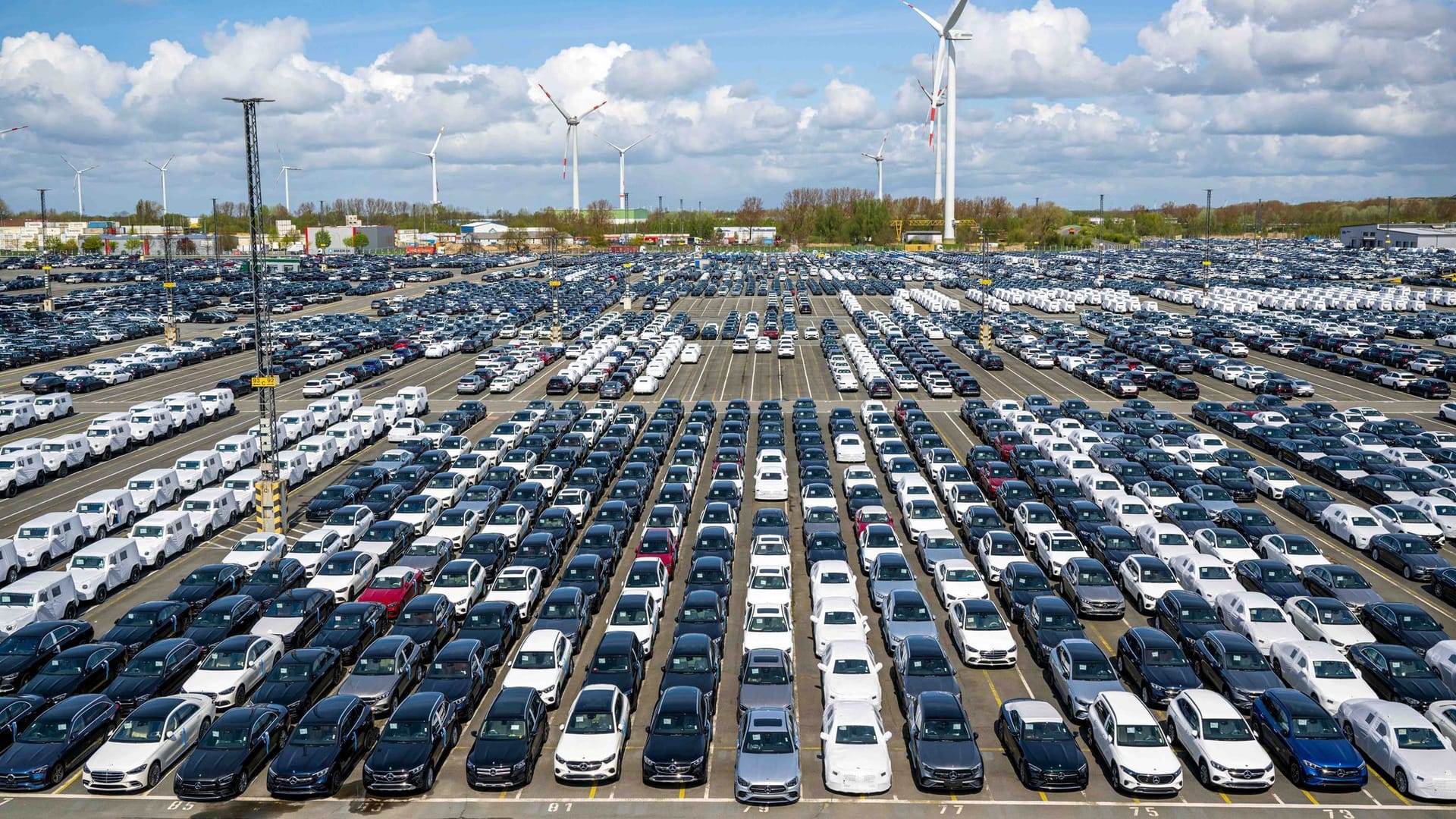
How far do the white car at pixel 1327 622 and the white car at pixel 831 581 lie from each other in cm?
953

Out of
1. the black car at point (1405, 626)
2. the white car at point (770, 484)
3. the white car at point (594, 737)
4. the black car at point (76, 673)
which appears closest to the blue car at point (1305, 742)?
the black car at point (1405, 626)

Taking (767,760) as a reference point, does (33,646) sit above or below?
above

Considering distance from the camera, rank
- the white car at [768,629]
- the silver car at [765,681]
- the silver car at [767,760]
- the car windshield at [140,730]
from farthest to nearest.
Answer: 1. the white car at [768,629]
2. the silver car at [765,681]
3. the car windshield at [140,730]
4. the silver car at [767,760]

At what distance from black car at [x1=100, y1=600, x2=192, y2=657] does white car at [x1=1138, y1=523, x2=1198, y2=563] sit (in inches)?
947

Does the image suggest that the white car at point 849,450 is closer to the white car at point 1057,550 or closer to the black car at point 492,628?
the white car at point 1057,550

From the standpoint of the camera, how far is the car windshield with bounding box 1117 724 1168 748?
1736cm

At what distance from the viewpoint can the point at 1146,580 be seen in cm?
2573

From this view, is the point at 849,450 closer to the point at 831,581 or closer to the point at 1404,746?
the point at 831,581

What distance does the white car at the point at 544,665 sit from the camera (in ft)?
66.5

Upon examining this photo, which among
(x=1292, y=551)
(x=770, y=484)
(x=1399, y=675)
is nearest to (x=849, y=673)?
(x=1399, y=675)

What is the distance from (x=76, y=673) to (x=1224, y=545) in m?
27.3

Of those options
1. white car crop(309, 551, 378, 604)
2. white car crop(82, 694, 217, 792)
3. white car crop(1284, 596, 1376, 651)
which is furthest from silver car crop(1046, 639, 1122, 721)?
white car crop(309, 551, 378, 604)

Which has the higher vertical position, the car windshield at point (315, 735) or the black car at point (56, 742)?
the car windshield at point (315, 735)

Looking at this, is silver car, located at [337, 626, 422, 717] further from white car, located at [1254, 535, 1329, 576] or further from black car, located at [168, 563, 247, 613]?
white car, located at [1254, 535, 1329, 576]
